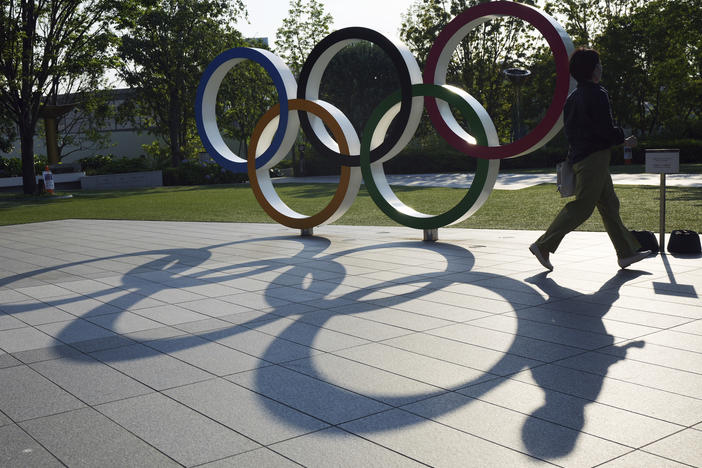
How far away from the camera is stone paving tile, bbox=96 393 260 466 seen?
10.5 ft

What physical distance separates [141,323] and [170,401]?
2.09m

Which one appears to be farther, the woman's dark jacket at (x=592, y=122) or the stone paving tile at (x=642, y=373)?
the woman's dark jacket at (x=592, y=122)

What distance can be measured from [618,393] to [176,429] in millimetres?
2323

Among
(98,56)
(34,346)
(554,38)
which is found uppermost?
(98,56)

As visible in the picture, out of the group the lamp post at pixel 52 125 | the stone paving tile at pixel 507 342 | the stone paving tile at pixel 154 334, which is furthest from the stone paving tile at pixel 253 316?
the lamp post at pixel 52 125

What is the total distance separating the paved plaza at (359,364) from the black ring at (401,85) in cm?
231

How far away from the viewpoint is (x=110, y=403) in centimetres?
388

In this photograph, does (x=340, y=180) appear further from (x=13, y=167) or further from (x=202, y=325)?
(x=13, y=167)

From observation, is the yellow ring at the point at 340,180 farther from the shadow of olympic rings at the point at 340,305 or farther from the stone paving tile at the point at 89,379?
the stone paving tile at the point at 89,379

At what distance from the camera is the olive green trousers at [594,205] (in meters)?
6.88

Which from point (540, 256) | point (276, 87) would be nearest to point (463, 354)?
point (540, 256)

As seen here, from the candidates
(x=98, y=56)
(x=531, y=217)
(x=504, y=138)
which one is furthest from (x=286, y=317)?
(x=504, y=138)

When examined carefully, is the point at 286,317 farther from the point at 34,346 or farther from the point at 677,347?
the point at 677,347

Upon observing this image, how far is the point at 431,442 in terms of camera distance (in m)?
3.23
